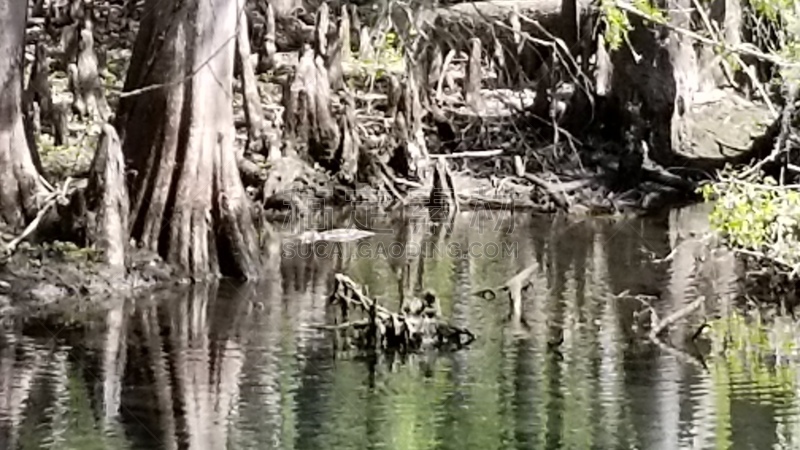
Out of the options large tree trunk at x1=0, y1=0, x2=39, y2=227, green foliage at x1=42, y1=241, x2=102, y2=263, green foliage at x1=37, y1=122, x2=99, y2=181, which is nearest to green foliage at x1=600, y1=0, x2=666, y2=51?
green foliage at x1=42, y1=241, x2=102, y2=263

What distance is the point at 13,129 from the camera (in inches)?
579

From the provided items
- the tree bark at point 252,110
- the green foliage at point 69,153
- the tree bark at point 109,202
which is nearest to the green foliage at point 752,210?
the tree bark at point 109,202

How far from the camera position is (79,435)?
8.48 metres

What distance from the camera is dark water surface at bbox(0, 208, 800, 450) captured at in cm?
857

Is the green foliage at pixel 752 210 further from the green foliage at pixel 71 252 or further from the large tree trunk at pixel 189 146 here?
the green foliage at pixel 71 252

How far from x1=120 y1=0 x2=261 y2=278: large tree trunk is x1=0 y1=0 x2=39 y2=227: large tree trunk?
1059mm

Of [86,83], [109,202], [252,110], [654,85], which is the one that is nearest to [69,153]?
[86,83]

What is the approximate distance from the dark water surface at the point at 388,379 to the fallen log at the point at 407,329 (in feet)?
0.63

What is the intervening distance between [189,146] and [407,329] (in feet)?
12.6

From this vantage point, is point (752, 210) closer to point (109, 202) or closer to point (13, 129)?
point (109, 202)

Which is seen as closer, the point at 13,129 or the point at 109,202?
the point at 109,202

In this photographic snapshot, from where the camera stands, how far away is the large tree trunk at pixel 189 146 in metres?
13.8

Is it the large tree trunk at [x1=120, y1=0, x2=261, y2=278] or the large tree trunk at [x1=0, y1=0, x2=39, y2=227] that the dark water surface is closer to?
the large tree trunk at [x1=120, y1=0, x2=261, y2=278]

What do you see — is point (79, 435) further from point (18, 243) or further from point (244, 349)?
point (18, 243)
